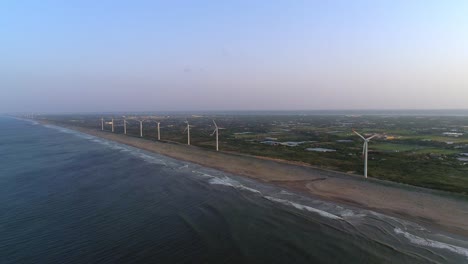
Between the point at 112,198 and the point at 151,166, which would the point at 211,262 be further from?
the point at 151,166

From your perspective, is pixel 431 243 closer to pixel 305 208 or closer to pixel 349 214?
pixel 349 214

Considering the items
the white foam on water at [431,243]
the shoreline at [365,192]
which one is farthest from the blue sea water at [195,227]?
the shoreline at [365,192]

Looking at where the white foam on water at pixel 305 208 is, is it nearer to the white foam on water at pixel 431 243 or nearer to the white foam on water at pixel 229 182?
the white foam on water at pixel 229 182

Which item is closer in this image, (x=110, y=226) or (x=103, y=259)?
(x=103, y=259)

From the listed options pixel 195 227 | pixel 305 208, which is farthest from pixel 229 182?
pixel 195 227

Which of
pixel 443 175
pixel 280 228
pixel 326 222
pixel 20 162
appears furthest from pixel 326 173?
pixel 20 162
